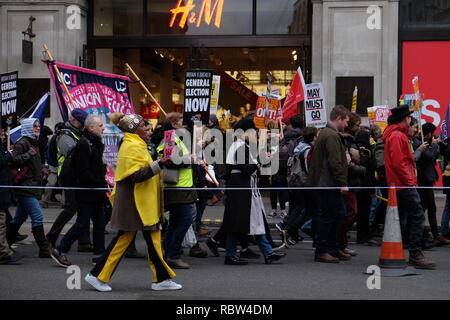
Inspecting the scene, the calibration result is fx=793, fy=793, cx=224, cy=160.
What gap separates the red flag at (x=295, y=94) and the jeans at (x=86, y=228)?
462 centimetres

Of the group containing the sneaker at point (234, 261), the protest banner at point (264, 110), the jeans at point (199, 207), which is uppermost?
the protest banner at point (264, 110)

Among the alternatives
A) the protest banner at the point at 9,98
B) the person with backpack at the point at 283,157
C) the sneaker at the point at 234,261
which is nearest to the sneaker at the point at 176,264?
the sneaker at the point at 234,261

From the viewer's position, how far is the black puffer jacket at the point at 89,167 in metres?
8.96

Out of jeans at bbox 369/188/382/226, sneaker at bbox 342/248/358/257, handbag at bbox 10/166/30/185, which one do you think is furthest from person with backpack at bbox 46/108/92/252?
jeans at bbox 369/188/382/226

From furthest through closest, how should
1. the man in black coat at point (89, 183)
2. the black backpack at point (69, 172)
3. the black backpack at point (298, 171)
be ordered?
the black backpack at point (298, 171) → the black backpack at point (69, 172) → the man in black coat at point (89, 183)

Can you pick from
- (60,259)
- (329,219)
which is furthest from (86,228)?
(329,219)

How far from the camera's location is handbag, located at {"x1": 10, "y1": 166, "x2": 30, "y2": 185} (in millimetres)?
9250

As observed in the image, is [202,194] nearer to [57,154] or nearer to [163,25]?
[57,154]

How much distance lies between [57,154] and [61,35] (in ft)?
27.2

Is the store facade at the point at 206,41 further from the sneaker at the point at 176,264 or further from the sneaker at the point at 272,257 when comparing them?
the sneaker at the point at 176,264

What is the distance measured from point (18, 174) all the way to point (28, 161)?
211mm

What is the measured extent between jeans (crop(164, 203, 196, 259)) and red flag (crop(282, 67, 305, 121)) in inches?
173

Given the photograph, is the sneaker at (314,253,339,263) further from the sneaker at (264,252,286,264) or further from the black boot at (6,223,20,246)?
the black boot at (6,223,20,246)

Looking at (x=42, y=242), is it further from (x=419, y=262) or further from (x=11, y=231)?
(x=419, y=262)
